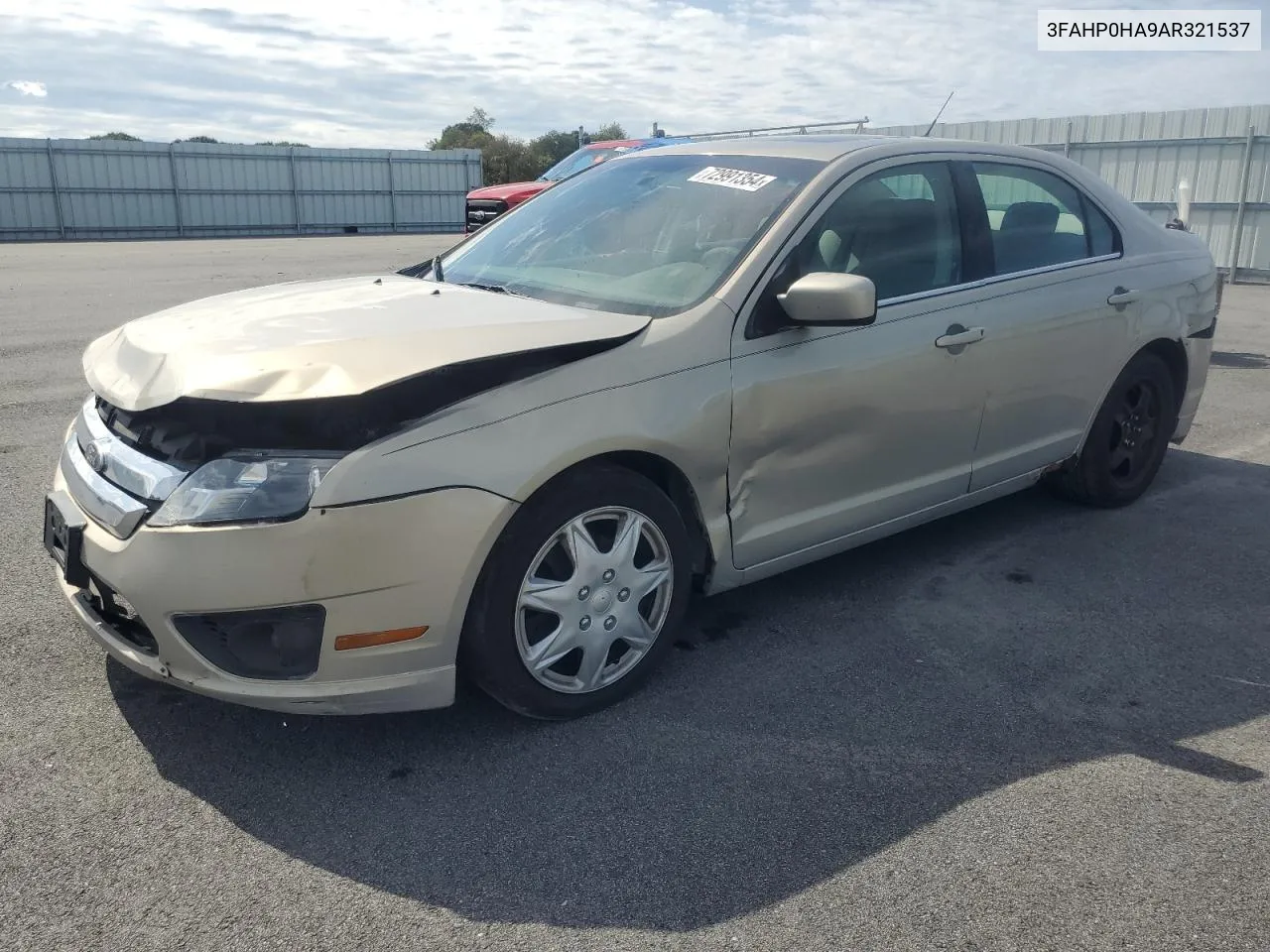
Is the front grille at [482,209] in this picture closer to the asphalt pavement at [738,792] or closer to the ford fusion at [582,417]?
the ford fusion at [582,417]

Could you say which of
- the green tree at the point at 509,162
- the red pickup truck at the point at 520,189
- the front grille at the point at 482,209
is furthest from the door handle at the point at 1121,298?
the green tree at the point at 509,162

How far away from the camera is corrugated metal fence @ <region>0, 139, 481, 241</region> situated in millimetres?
30141

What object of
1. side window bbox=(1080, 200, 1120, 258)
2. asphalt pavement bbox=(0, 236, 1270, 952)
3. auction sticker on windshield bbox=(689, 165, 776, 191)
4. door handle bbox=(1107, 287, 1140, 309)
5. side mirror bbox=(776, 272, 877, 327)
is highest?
auction sticker on windshield bbox=(689, 165, 776, 191)

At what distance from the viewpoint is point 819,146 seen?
4.12 metres

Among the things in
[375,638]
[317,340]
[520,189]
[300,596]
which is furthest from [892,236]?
[520,189]

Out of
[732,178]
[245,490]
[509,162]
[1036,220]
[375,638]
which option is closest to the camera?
[245,490]

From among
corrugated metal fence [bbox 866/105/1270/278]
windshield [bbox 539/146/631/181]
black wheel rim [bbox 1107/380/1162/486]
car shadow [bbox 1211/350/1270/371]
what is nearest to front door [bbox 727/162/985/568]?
black wheel rim [bbox 1107/380/1162/486]

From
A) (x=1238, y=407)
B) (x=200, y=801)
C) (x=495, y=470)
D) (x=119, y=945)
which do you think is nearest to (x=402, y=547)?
(x=495, y=470)

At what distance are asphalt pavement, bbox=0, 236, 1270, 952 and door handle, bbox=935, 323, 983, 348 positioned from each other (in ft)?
3.22

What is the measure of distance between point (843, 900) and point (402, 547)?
4.36 ft

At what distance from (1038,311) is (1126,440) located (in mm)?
1180

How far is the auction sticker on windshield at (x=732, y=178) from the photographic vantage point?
3854 millimetres

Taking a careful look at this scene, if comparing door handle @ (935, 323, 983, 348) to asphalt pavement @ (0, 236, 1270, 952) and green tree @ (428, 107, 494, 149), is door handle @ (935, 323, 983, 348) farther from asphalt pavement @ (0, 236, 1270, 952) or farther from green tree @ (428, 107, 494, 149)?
green tree @ (428, 107, 494, 149)

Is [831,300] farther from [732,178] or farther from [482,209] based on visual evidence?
[482,209]
